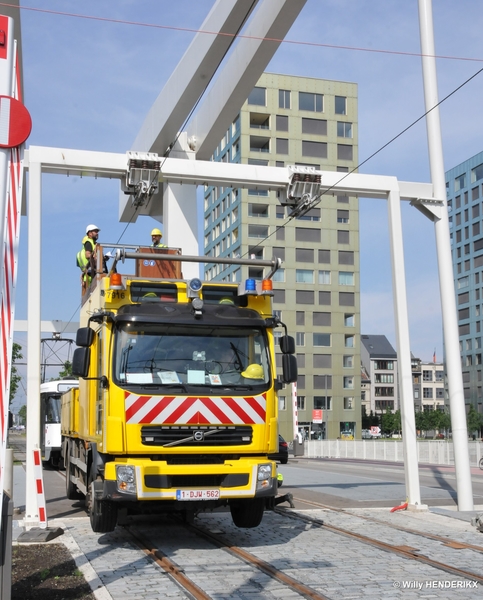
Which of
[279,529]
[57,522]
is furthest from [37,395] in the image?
[279,529]

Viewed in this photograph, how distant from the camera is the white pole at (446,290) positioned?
13.0 m

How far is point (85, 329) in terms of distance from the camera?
9125mm

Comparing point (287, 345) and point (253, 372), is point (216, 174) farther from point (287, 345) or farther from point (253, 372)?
point (253, 372)

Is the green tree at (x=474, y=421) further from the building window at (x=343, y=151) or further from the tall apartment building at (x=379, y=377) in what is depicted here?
the tall apartment building at (x=379, y=377)

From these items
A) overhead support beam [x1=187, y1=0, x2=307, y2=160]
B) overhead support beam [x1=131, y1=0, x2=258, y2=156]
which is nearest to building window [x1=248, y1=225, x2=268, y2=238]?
overhead support beam [x1=131, y1=0, x2=258, y2=156]

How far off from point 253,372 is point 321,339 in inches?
2823

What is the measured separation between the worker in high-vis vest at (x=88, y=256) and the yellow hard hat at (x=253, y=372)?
334cm

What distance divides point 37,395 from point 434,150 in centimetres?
782

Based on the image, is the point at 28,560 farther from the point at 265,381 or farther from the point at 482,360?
the point at 482,360

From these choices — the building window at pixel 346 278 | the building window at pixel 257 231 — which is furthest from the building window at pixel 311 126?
the building window at pixel 346 278

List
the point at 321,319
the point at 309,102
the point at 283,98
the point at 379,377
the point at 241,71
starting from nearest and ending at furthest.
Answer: the point at 241,71 → the point at 283,98 → the point at 309,102 → the point at 321,319 → the point at 379,377

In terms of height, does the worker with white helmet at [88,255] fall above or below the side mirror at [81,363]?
above

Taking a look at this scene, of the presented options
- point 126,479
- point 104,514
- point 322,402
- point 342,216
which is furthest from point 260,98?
point 126,479

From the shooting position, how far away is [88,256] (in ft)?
40.2
